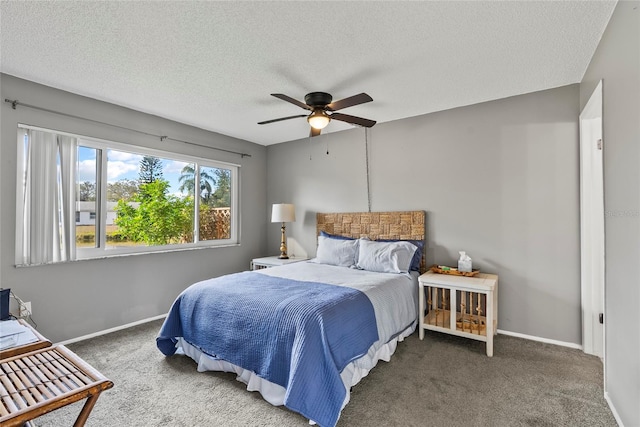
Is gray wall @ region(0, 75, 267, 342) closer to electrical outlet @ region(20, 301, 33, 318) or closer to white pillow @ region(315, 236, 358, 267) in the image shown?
electrical outlet @ region(20, 301, 33, 318)

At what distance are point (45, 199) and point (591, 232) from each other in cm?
499

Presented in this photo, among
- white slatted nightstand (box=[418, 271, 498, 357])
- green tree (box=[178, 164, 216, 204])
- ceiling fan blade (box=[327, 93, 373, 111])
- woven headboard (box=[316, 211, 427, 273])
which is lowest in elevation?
white slatted nightstand (box=[418, 271, 498, 357])

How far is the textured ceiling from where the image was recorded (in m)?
1.85

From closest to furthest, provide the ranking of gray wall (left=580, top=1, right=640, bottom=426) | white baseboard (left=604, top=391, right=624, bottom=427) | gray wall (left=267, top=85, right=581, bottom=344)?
gray wall (left=580, top=1, right=640, bottom=426) < white baseboard (left=604, top=391, right=624, bottom=427) < gray wall (left=267, top=85, right=581, bottom=344)

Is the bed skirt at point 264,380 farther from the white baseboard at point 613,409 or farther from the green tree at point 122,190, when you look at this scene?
the green tree at point 122,190

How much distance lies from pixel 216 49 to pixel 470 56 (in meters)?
1.94

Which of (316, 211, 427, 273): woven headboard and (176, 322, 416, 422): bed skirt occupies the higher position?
(316, 211, 427, 273): woven headboard

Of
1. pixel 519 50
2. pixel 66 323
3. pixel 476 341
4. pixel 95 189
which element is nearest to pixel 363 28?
pixel 519 50

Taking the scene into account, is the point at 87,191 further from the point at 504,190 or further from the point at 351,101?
the point at 504,190

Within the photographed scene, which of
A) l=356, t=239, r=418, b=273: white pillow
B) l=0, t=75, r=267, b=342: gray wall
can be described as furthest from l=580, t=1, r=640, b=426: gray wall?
l=0, t=75, r=267, b=342: gray wall

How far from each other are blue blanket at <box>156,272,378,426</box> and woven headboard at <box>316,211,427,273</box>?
1524 millimetres

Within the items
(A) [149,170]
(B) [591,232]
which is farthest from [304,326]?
(A) [149,170]

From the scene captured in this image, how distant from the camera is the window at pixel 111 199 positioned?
9.20ft

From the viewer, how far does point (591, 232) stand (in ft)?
9.01
